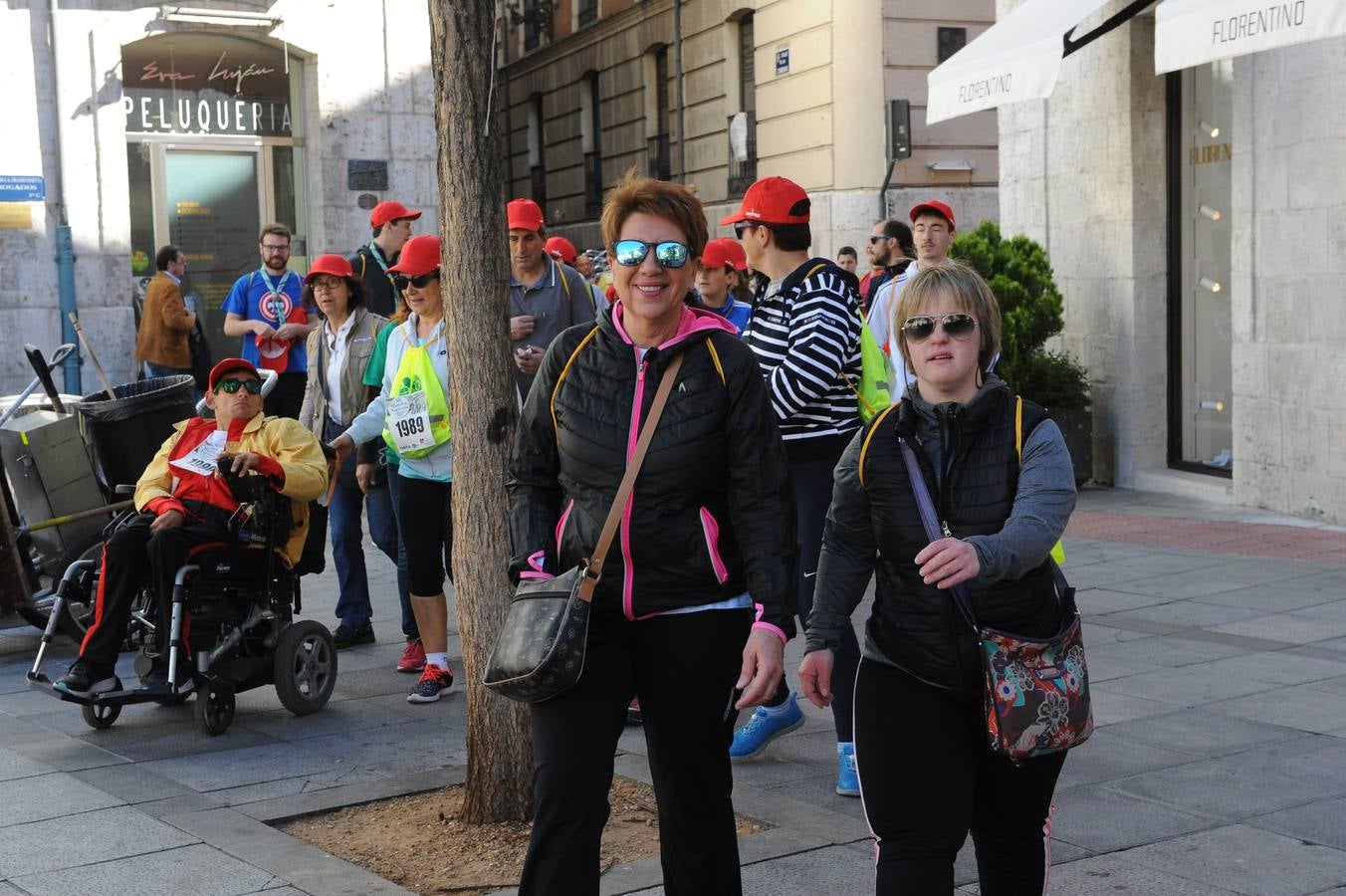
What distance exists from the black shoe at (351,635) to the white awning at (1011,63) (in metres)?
6.02

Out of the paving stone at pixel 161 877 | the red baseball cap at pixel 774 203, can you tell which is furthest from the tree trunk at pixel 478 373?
the red baseball cap at pixel 774 203

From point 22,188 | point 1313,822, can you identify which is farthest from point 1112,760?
point 22,188

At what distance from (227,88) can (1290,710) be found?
14.7 meters

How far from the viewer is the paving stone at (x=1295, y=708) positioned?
6254 mm

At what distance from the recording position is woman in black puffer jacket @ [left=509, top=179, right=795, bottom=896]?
3.66 meters

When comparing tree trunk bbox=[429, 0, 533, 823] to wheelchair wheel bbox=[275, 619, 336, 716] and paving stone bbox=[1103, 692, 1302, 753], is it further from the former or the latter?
paving stone bbox=[1103, 692, 1302, 753]

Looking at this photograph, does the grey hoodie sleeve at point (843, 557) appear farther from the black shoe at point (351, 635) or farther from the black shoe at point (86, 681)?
the black shoe at point (351, 635)

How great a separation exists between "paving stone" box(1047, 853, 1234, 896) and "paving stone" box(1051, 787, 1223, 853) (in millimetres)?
142

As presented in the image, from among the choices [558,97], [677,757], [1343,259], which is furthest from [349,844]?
Answer: [558,97]

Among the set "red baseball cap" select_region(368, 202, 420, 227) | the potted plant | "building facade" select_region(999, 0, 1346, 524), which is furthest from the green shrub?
"red baseball cap" select_region(368, 202, 420, 227)

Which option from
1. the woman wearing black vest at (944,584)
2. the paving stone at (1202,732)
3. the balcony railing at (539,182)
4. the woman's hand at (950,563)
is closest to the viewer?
the woman's hand at (950,563)

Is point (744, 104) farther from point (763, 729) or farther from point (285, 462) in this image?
point (763, 729)

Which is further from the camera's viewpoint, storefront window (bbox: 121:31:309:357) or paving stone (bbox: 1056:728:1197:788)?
storefront window (bbox: 121:31:309:357)

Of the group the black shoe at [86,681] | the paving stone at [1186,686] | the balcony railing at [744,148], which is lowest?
the paving stone at [1186,686]
